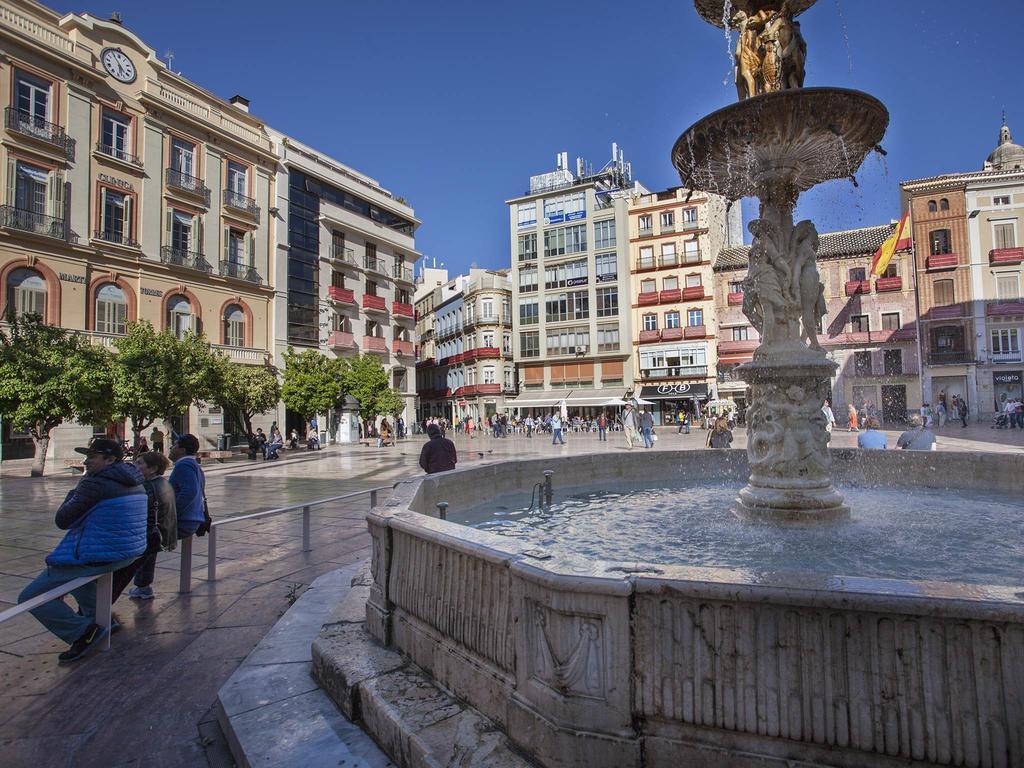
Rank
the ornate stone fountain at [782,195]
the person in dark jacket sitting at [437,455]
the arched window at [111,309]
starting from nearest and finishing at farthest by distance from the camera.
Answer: the ornate stone fountain at [782,195] < the person in dark jacket sitting at [437,455] < the arched window at [111,309]

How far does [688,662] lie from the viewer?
2072 millimetres

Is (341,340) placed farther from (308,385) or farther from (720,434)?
(720,434)

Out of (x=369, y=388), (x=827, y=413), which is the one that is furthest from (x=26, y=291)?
(x=827, y=413)

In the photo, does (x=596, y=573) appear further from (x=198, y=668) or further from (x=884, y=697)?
(x=198, y=668)

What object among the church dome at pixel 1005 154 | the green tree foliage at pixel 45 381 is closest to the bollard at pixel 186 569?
the green tree foliage at pixel 45 381

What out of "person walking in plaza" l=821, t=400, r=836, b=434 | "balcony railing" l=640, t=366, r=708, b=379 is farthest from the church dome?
"person walking in plaza" l=821, t=400, r=836, b=434

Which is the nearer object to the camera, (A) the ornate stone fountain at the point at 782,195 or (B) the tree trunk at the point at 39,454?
(A) the ornate stone fountain at the point at 782,195

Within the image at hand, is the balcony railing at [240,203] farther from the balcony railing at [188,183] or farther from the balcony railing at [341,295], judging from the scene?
the balcony railing at [341,295]

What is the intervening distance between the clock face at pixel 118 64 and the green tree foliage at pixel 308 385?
1449 centimetres

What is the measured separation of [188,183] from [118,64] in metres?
5.58

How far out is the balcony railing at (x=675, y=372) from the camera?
46031mm

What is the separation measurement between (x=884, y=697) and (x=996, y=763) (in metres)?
0.33

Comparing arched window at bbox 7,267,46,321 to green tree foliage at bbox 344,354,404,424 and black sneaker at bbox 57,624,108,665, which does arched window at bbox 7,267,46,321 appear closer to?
green tree foliage at bbox 344,354,404,424

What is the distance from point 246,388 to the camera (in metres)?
24.5
